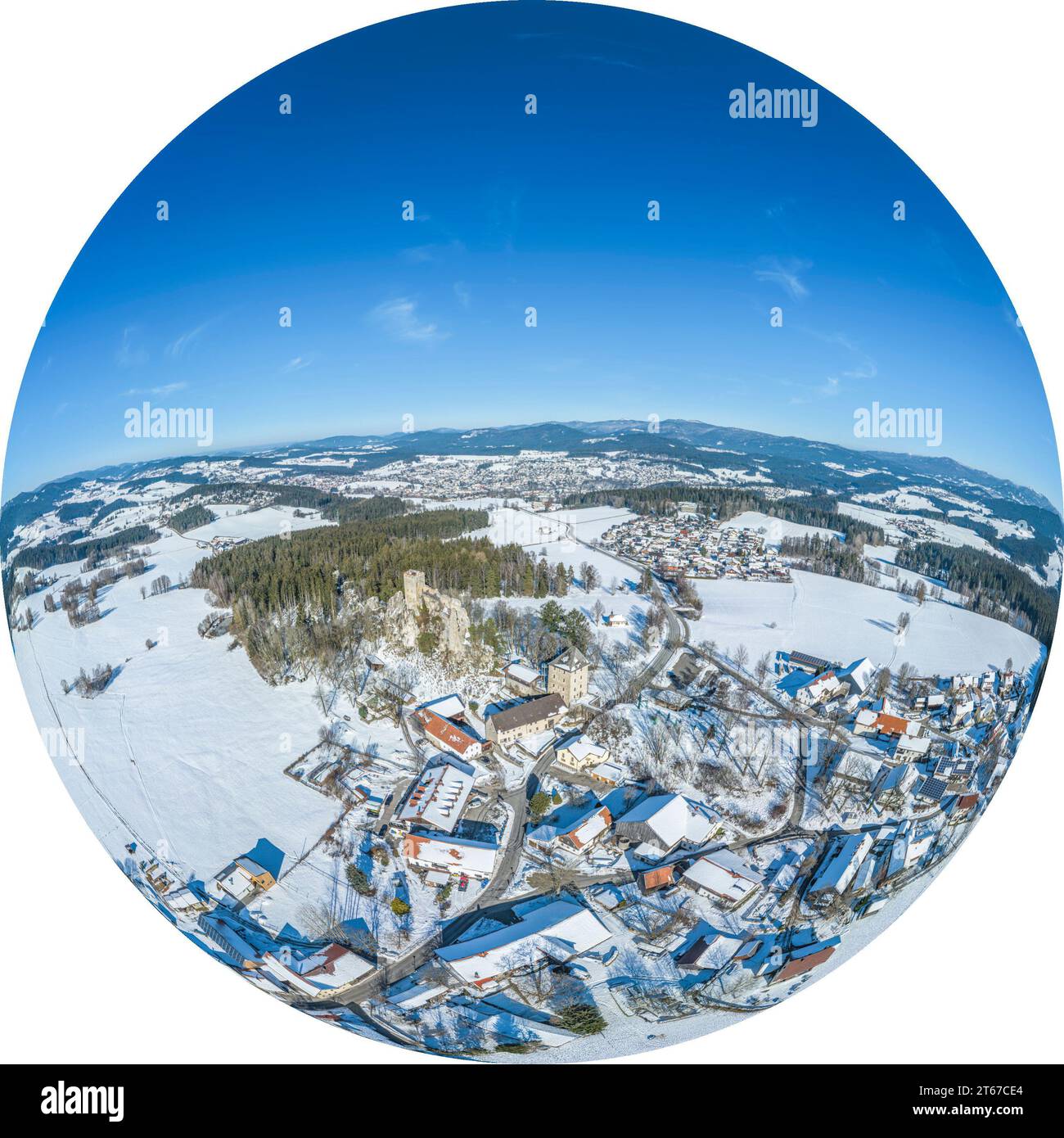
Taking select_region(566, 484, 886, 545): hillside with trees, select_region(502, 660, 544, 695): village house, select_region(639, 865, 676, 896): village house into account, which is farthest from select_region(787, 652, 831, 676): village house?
select_region(502, 660, 544, 695): village house

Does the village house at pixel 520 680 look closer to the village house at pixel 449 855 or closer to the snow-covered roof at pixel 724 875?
the village house at pixel 449 855

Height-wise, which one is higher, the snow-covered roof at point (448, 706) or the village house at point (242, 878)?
the snow-covered roof at point (448, 706)

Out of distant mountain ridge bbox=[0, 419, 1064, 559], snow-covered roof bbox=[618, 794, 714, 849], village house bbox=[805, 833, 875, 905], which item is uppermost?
distant mountain ridge bbox=[0, 419, 1064, 559]

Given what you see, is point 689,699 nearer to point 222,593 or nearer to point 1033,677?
point 1033,677

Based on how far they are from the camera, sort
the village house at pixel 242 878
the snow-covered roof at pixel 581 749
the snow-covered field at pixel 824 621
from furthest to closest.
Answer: the snow-covered field at pixel 824 621, the snow-covered roof at pixel 581 749, the village house at pixel 242 878

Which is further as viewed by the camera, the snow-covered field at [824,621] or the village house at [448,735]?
the snow-covered field at [824,621]

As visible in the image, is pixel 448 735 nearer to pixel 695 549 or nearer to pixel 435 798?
pixel 435 798

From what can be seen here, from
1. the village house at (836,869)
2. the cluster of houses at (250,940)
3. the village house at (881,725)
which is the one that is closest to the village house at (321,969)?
the cluster of houses at (250,940)

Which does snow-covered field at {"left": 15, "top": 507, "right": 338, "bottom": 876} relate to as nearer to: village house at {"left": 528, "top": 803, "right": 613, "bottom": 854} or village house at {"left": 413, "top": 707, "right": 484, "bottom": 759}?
village house at {"left": 413, "top": 707, "right": 484, "bottom": 759}
